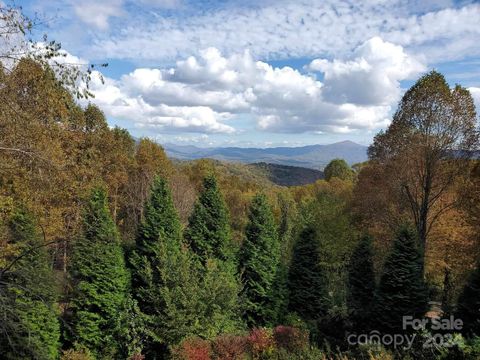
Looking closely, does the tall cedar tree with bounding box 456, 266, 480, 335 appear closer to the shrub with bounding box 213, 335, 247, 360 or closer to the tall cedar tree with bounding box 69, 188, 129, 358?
the shrub with bounding box 213, 335, 247, 360

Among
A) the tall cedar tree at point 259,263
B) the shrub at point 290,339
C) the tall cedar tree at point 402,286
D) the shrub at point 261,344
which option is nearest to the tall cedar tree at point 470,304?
the tall cedar tree at point 402,286

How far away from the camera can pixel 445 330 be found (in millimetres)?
13062

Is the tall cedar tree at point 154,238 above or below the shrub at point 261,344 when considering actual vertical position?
above

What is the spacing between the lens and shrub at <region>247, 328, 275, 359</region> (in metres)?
11.5

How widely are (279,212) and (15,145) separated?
4286 cm

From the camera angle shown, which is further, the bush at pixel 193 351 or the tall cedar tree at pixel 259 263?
the tall cedar tree at pixel 259 263

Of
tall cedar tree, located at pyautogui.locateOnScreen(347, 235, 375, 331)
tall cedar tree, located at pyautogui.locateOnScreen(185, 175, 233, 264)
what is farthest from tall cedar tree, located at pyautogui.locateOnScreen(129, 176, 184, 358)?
tall cedar tree, located at pyautogui.locateOnScreen(347, 235, 375, 331)

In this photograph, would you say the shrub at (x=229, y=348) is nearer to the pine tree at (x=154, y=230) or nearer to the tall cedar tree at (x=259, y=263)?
the tall cedar tree at (x=259, y=263)

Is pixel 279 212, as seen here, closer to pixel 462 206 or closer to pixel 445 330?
pixel 462 206

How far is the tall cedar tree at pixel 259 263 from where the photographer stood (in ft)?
62.1

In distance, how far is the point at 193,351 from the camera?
34.2 feet

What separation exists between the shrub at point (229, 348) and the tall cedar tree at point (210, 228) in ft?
26.4

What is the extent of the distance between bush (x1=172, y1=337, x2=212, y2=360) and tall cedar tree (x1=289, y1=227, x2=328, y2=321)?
9706 mm

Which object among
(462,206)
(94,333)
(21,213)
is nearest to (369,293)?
(462,206)
